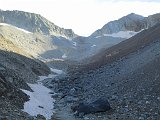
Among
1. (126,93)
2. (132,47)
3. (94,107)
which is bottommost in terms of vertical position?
(94,107)

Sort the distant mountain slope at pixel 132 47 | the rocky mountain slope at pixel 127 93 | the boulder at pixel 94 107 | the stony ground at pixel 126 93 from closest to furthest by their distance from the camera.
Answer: the stony ground at pixel 126 93 < the rocky mountain slope at pixel 127 93 < the boulder at pixel 94 107 < the distant mountain slope at pixel 132 47

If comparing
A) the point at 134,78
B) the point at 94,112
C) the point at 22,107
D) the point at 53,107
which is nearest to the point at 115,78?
the point at 134,78

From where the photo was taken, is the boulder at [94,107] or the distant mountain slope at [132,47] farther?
the distant mountain slope at [132,47]

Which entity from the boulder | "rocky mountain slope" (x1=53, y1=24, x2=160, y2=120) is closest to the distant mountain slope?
"rocky mountain slope" (x1=53, y1=24, x2=160, y2=120)

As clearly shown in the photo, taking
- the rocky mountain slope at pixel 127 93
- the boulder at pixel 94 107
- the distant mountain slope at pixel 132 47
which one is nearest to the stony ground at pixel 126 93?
the rocky mountain slope at pixel 127 93

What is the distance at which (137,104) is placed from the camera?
32.8 m

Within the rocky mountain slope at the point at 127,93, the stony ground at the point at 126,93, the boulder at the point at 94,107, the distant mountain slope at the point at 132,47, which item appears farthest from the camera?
the distant mountain slope at the point at 132,47

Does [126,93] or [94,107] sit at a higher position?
[126,93]

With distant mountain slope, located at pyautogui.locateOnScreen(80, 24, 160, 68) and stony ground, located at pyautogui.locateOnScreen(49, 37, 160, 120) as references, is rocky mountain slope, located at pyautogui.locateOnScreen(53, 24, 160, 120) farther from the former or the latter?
distant mountain slope, located at pyautogui.locateOnScreen(80, 24, 160, 68)

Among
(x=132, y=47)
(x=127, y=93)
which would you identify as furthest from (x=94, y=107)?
(x=132, y=47)

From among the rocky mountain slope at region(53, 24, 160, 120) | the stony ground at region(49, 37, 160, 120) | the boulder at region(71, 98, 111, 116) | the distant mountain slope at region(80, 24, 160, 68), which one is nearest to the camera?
the stony ground at region(49, 37, 160, 120)

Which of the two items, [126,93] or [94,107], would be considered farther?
[126,93]

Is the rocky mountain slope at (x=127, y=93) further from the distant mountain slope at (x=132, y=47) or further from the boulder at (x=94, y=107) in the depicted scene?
the distant mountain slope at (x=132, y=47)

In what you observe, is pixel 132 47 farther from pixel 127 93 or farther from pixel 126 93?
pixel 127 93
